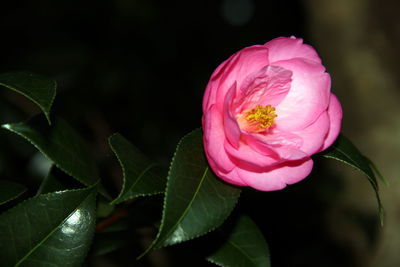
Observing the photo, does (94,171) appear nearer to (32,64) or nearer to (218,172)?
(218,172)

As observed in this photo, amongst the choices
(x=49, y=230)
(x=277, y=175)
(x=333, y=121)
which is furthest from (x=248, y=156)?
(x=49, y=230)

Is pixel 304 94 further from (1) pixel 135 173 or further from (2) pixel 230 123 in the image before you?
(1) pixel 135 173

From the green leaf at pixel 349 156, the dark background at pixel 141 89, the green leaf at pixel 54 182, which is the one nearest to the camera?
the green leaf at pixel 349 156

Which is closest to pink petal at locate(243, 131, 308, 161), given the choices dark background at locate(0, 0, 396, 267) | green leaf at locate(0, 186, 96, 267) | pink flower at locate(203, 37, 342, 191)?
pink flower at locate(203, 37, 342, 191)

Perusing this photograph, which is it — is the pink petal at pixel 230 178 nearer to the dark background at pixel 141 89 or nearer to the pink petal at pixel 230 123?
the pink petal at pixel 230 123

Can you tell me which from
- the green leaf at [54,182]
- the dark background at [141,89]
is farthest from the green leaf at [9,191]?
the dark background at [141,89]

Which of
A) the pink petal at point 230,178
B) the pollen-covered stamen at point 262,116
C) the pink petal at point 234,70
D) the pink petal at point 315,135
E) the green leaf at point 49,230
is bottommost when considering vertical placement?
the green leaf at point 49,230

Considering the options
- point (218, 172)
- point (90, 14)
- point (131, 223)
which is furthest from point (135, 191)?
point (90, 14)

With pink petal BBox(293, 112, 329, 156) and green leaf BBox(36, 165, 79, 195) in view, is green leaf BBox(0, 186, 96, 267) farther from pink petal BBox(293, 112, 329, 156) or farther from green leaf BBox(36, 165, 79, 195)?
pink petal BBox(293, 112, 329, 156)
